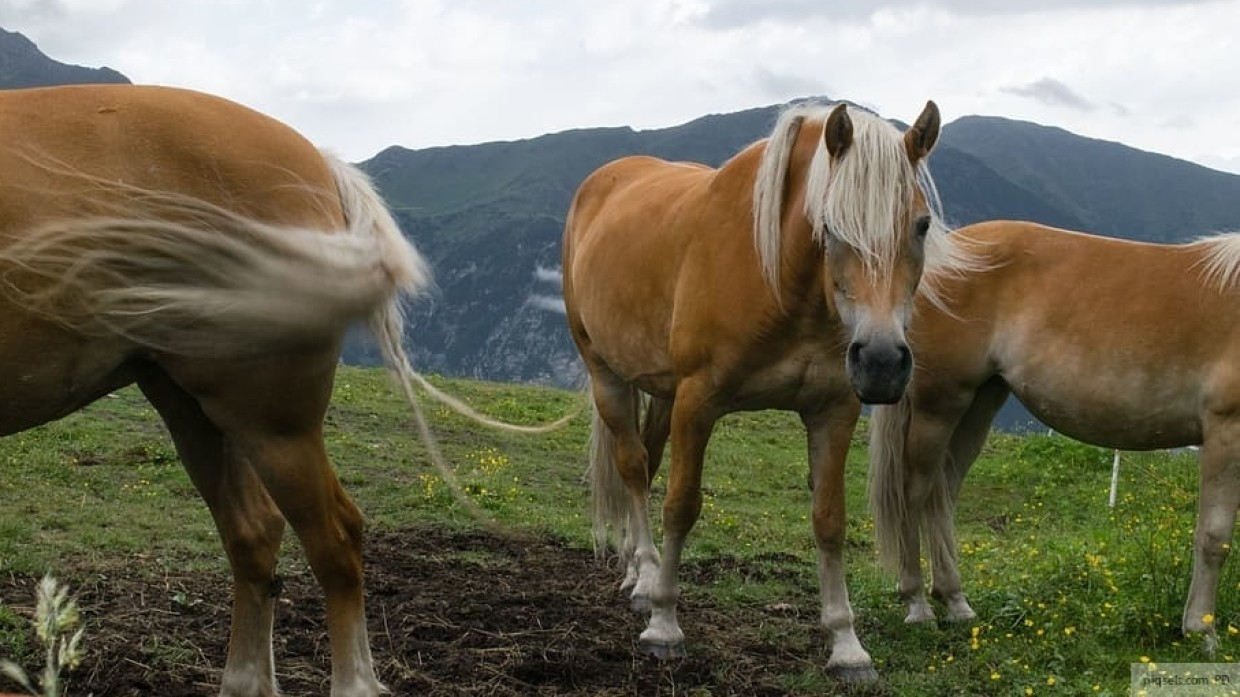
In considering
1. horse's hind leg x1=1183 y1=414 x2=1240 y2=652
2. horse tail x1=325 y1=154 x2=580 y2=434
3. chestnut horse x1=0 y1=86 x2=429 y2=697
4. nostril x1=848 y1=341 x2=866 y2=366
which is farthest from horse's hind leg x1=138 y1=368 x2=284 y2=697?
horse's hind leg x1=1183 y1=414 x2=1240 y2=652

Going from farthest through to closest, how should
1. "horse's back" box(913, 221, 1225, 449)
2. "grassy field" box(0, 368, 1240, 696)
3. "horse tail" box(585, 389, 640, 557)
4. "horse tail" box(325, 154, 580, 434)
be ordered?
"horse tail" box(585, 389, 640, 557), "horse's back" box(913, 221, 1225, 449), "grassy field" box(0, 368, 1240, 696), "horse tail" box(325, 154, 580, 434)

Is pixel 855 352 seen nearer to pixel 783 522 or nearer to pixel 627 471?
pixel 627 471

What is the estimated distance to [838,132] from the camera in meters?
4.30

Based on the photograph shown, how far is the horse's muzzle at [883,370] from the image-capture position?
3984mm

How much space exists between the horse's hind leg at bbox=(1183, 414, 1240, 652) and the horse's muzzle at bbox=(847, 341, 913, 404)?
2.04 metres

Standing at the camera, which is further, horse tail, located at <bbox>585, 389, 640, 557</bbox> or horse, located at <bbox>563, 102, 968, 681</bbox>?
horse tail, located at <bbox>585, 389, 640, 557</bbox>

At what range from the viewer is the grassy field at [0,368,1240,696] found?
495 cm

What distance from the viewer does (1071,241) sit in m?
5.83

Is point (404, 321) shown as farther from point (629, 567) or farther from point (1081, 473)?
point (1081, 473)

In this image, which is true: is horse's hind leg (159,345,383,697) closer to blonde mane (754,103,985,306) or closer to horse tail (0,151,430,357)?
horse tail (0,151,430,357)

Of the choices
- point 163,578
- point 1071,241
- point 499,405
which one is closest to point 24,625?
point 163,578

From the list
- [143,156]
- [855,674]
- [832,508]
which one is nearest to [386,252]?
[143,156]

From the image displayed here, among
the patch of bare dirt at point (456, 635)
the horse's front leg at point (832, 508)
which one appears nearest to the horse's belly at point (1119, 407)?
the horse's front leg at point (832, 508)

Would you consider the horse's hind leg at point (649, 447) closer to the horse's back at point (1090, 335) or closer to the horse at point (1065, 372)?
the horse at point (1065, 372)
